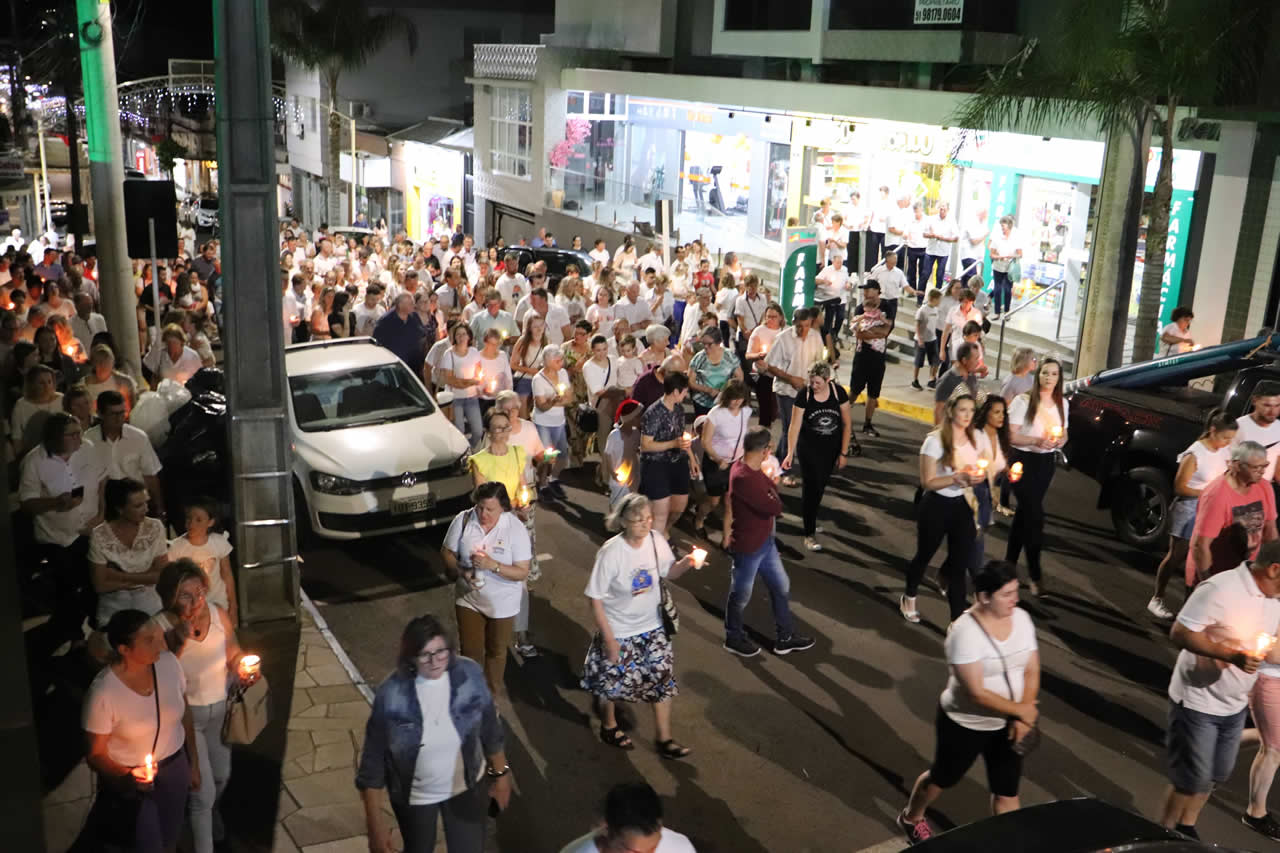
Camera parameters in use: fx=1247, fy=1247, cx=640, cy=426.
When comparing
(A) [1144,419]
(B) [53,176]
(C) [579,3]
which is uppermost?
(C) [579,3]

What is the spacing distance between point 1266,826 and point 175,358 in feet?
32.6

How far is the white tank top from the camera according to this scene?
6004 millimetres

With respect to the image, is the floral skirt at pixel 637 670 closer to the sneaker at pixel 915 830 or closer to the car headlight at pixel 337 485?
the sneaker at pixel 915 830

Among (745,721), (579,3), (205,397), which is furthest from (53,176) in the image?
(745,721)

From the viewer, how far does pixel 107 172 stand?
1441cm

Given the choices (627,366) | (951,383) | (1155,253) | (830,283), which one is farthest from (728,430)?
(830,283)

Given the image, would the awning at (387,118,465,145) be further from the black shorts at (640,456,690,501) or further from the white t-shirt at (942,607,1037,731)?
the white t-shirt at (942,607,1037,731)

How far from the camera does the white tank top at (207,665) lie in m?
6.00

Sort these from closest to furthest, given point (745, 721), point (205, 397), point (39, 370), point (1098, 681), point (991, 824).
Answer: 1. point (991, 824)
2. point (745, 721)
3. point (1098, 681)
4. point (39, 370)
5. point (205, 397)

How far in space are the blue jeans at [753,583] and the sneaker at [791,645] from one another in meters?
0.04

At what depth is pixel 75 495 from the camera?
326 inches

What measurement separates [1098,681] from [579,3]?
1158 inches

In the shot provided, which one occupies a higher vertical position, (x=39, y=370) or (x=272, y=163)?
(x=272, y=163)

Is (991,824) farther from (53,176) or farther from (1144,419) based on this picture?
(53,176)
